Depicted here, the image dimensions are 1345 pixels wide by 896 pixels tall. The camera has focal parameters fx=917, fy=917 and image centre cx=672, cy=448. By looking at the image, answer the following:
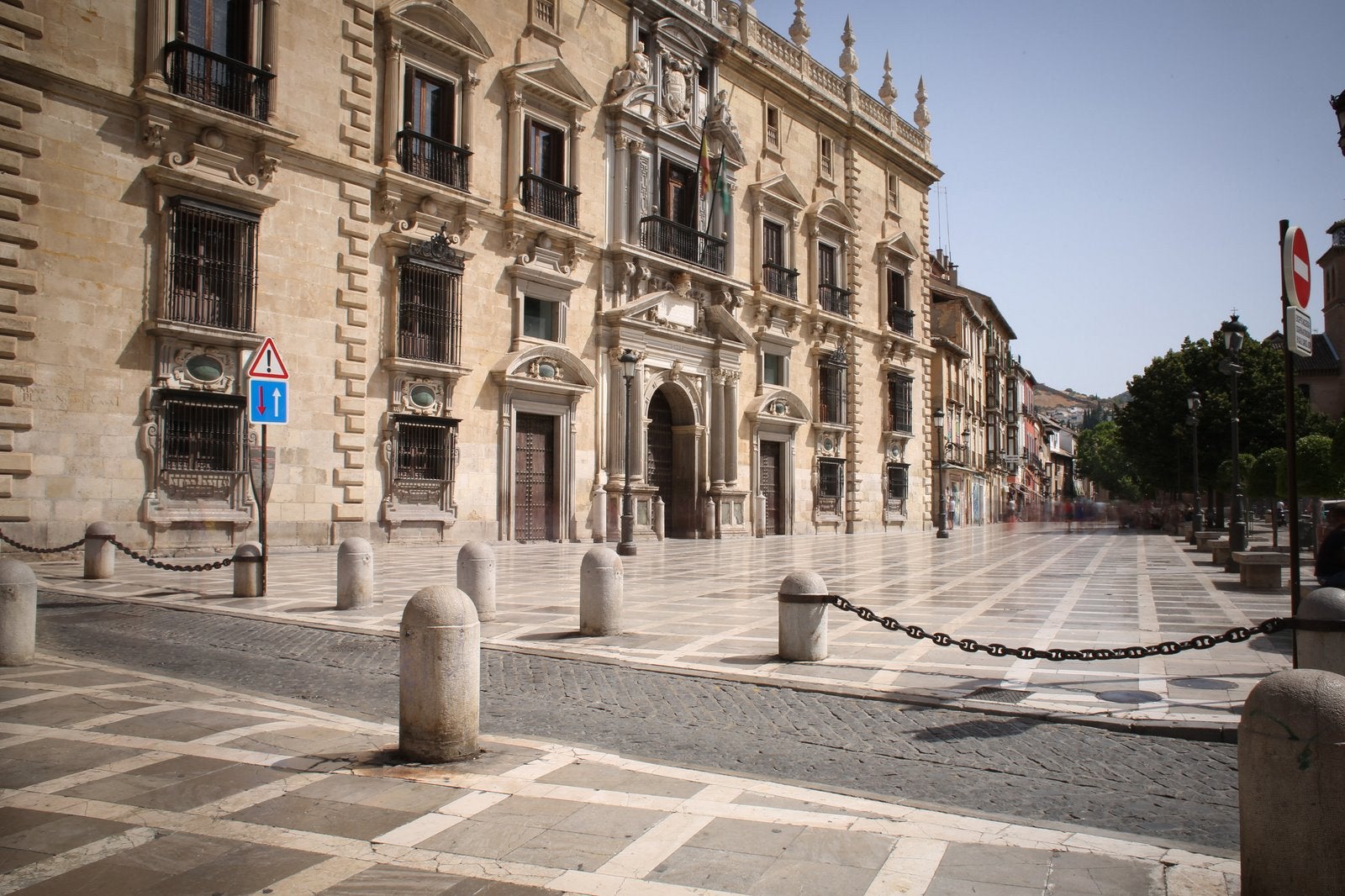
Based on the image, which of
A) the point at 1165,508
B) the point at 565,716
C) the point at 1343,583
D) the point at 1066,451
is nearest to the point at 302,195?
the point at 565,716

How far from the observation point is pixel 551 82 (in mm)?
22297

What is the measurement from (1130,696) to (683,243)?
21.6 meters

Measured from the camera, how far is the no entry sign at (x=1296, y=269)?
5848 mm

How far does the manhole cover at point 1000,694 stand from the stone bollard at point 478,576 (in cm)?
493

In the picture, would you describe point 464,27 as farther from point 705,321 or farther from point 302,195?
point 705,321

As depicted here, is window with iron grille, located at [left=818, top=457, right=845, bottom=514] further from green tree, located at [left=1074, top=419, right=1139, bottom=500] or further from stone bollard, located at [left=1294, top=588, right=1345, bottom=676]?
green tree, located at [left=1074, top=419, right=1139, bottom=500]

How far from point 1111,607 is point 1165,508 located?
3693 cm

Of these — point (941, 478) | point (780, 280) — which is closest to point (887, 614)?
point (780, 280)

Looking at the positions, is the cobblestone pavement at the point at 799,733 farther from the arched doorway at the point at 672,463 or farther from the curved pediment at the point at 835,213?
the curved pediment at the point at 835,213

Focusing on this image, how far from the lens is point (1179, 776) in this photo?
4719 millimetres

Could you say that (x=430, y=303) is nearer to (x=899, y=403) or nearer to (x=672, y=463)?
(x=672, y=463)

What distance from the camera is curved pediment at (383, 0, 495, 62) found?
19.1 meters

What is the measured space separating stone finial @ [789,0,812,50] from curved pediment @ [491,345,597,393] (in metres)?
16.6

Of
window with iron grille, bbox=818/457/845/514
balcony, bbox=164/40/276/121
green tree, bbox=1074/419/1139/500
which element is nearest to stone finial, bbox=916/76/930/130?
window with iron grille, bbox=818/457/845/514
